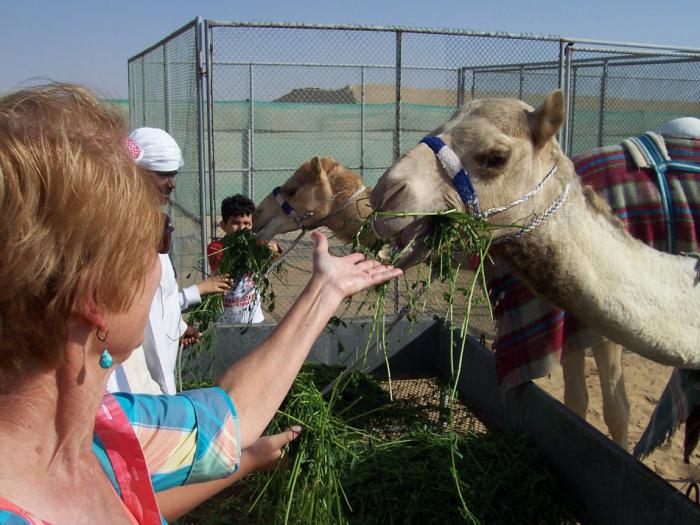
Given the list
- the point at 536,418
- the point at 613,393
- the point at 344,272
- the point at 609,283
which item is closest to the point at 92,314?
the point at 344,272

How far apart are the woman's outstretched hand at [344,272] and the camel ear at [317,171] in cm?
375

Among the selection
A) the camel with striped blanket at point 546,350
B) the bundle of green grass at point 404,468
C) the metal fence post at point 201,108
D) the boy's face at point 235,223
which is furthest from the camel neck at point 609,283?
the metal fence post at point 201,108

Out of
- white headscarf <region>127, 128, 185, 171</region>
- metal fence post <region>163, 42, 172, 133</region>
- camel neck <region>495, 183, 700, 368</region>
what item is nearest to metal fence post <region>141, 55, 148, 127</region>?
metal fence post <region>163, 42, 172, 133</region>

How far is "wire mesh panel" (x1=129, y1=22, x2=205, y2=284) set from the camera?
23.7ft

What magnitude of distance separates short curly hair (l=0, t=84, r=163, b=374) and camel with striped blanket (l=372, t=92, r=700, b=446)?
1.43 m

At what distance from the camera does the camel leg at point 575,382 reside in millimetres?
4164

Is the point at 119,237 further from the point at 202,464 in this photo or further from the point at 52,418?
the point at 202,464

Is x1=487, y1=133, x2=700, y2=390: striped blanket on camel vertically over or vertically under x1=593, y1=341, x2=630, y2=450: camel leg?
over

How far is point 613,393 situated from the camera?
166 inches

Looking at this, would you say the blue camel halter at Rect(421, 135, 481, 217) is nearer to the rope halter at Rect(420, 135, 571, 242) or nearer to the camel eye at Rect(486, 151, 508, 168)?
the rope halter at Rect(420, 135, 571, 242)

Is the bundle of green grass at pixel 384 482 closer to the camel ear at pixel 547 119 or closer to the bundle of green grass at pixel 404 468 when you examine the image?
the bundle of green grass at pixel 404 468

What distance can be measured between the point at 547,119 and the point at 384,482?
185 cm

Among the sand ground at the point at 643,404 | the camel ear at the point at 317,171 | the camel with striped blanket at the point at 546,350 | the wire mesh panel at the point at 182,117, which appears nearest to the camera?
the camel with striped blanket at the point at 546,350

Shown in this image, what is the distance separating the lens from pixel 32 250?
0.98 m
